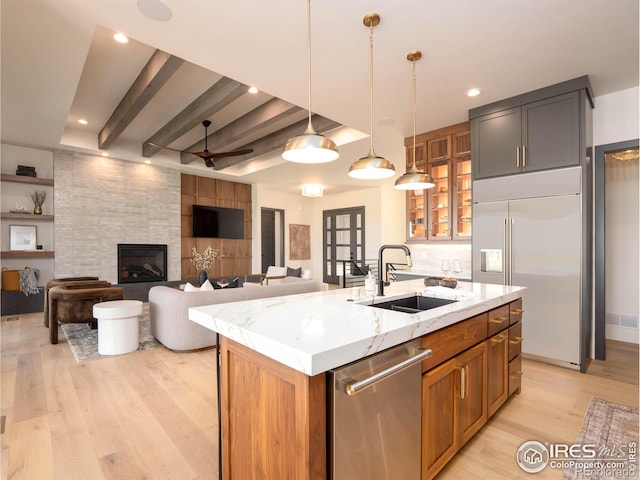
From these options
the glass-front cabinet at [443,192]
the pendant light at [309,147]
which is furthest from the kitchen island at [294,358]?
the glass-front cabinet at [443,192]

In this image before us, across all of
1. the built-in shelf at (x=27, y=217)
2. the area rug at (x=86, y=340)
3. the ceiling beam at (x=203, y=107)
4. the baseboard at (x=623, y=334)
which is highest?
the ceiling beam at (x=203, y=107)

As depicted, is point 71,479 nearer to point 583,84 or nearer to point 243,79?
point 243,79

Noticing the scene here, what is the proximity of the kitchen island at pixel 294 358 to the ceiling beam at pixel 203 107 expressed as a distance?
2.84m

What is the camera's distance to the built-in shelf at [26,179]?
5238 mm

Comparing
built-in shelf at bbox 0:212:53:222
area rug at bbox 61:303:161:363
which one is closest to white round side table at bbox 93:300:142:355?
area rug at bbox 61:303:161:363

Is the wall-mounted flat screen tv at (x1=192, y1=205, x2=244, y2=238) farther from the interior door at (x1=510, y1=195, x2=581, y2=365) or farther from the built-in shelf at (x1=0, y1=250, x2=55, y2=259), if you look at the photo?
the interior door at (x1=510, y1=195, x2=581, y2=365)

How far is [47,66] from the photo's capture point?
9.86ft

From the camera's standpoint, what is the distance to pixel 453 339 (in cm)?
→ 167

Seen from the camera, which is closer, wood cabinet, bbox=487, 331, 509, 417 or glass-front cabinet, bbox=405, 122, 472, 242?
wood cabinet, bbox=487, 331, 509, 417

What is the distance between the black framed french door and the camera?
8820 millimetres

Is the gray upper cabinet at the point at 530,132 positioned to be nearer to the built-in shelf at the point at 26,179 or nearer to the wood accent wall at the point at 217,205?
the wood accent wall at the point at 217,205

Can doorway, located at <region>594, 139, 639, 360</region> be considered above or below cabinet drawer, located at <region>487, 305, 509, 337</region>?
above

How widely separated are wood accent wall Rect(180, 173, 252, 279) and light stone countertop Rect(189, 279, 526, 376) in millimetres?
5881

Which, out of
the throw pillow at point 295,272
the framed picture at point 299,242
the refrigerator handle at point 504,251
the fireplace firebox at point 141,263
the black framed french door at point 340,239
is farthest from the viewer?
the framed picture at point 299,242
